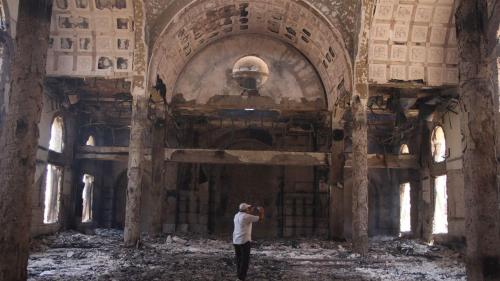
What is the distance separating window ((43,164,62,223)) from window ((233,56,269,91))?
25.1ft

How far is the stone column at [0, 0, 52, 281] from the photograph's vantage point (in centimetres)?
646

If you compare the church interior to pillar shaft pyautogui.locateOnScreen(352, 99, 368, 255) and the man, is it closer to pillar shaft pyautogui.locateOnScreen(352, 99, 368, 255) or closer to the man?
pillar shaft pyautogui.locateOnScreen(352, 99, 368, 255)

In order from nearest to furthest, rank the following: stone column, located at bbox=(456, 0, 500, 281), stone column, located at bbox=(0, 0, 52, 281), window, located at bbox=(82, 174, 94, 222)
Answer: stone column, located at bbox=(0, 0, 52, 281) → stone column, located at bbox=(456, 0, 500, 281) → window, located at bbox=(82, 174, 94, 222)

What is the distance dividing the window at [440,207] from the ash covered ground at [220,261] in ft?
3.08

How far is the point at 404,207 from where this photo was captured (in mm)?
21172

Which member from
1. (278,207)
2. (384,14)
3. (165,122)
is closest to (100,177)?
(165,122)

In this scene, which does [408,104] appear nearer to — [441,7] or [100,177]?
[441,7]

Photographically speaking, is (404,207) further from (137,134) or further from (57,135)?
(57,135)

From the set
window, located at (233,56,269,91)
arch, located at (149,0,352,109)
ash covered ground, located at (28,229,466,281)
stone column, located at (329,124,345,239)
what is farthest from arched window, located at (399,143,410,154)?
window, located at (233,56,269,91)

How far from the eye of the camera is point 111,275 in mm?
9547

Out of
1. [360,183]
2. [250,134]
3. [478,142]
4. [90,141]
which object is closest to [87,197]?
[90,141]

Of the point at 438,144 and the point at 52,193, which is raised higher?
the point at 438,144

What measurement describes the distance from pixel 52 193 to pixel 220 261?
8.92 metres

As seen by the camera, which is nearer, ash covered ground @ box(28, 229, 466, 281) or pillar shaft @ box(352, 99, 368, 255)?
ash covered ground @ box(28, 229, 466, 281)
